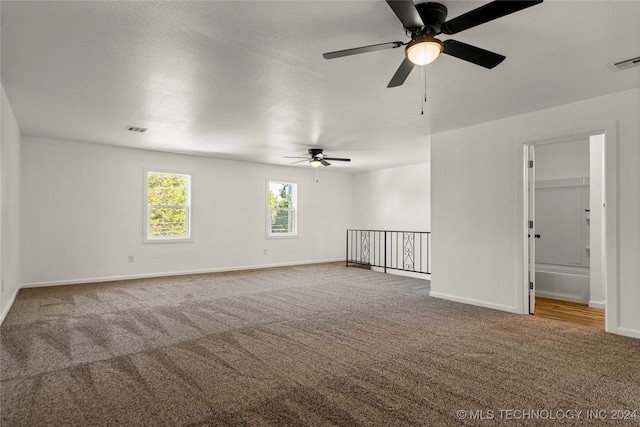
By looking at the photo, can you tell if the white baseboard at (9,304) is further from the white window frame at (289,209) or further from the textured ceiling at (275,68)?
the white window frame at (289,209)

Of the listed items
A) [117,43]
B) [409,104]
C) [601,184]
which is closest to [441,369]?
[409,104]

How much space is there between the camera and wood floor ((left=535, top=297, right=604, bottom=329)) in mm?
4281

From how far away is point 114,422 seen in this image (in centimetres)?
204

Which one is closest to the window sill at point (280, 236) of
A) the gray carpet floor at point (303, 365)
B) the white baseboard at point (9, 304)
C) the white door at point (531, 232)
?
the gray carpet floor at point (303, 365)

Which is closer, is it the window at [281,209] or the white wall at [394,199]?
the white wall at [394,199]

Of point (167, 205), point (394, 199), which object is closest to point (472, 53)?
point (167, 205)

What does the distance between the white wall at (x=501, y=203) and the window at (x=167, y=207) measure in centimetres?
497

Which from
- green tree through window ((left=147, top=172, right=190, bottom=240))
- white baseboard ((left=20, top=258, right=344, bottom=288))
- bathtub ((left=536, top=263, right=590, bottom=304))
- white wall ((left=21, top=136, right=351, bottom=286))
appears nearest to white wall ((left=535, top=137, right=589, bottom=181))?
bathtub ((left=536, top=263, right=590, bottom=304))

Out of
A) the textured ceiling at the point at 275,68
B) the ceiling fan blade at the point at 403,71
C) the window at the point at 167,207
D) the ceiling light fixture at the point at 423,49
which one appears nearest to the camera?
the ceiling light fixture at the point at 423,49

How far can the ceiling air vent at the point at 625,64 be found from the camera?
3.04 m

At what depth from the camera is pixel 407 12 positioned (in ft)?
6.72

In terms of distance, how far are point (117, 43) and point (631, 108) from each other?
190 inches

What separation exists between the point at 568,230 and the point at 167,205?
734 centimetres

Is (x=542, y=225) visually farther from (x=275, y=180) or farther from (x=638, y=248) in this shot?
(x=275, y=180)
